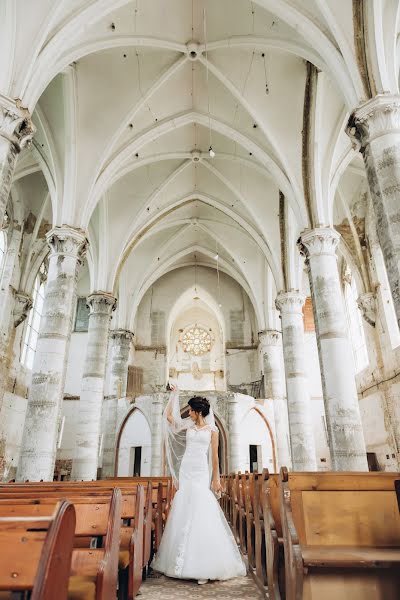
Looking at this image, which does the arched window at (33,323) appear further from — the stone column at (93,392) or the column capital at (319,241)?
the column capital at (319,241)

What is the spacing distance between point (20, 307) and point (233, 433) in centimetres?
1064

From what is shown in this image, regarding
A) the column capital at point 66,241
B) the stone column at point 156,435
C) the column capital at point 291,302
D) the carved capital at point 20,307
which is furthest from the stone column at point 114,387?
the column capital at point 66,241

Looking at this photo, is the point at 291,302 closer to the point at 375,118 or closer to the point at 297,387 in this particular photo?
the point at 297,387

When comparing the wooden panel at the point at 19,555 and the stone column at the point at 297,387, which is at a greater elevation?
the stone column at the point at 297,387

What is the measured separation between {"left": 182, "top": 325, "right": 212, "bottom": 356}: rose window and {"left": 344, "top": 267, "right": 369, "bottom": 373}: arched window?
442 inches

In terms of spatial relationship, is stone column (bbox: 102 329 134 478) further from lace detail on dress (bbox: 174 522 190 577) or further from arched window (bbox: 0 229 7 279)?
lace detail on dress (bbox: 174 522 190 577)

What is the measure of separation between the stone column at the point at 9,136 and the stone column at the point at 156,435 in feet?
41.4

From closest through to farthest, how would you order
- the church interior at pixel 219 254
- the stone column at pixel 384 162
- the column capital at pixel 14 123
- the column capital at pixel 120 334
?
1. the church interior at pixel 219 254
2. the stone column at pixel 384 162
3. the column capital at pixel 14 123
4. the column capital at pixel 120 334

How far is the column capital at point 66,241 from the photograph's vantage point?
38.8 ft

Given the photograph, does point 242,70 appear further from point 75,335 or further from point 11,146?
point 75,335

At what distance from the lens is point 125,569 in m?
3.44

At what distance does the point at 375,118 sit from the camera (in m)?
8.05

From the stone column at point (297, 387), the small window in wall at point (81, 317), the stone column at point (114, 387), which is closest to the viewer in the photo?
the stone column at point (297, 387)

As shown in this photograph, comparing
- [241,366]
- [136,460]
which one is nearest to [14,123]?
[136,460]
